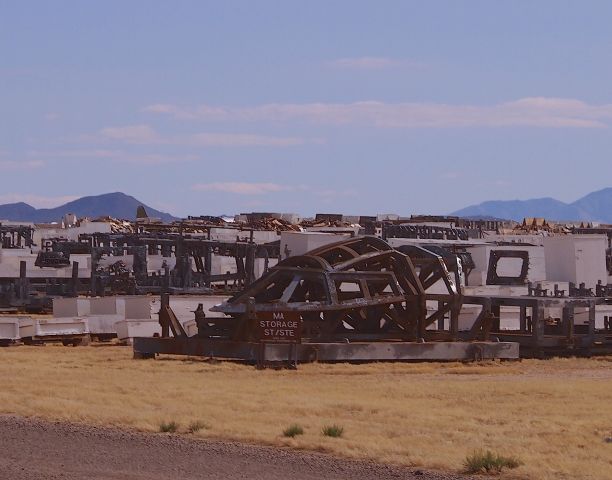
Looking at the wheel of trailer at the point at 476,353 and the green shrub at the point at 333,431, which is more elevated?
the wheel of trailer at the point at 476,353

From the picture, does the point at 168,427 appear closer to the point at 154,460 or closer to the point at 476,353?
the point at 154,460

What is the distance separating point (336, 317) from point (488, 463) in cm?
1833

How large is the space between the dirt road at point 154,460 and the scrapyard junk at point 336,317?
12513 millimetres

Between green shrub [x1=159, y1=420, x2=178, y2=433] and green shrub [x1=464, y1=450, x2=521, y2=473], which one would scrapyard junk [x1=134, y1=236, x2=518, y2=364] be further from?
green shrub [x1=464, y1=450, x2=521, y2=473]

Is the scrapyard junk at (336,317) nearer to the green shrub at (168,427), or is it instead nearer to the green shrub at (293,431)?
the green shrub at (168,427)

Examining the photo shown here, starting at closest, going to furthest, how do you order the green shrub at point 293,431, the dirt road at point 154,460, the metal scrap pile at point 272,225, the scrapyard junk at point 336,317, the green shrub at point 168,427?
the dirt road at point 154,460 → the green shrub at point 293,431 → the green shrub at point 168,427 → the scrapyard junk at point 336,317 → the metal scrap pile at point 272,225

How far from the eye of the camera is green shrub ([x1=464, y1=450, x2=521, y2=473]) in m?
14.0

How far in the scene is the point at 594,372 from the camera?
29797 millimetres

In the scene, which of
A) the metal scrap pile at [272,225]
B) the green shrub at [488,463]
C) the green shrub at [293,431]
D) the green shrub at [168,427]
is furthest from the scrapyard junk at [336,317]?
the metal scrap pile at [272,225]

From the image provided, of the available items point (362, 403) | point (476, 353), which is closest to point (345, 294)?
point (476, 353)

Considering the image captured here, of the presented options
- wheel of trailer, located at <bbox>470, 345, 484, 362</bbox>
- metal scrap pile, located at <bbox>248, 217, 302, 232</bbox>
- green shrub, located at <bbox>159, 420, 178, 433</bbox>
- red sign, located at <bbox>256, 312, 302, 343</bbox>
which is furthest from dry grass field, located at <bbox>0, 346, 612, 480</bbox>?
metal scrap pile, located at <bbox>248, 217, 302, 232</bbox>

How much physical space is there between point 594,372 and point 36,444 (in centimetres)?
1752

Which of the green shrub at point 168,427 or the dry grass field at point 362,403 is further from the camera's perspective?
the green shrub at point 168,427

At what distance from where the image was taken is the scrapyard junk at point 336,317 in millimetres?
29000
